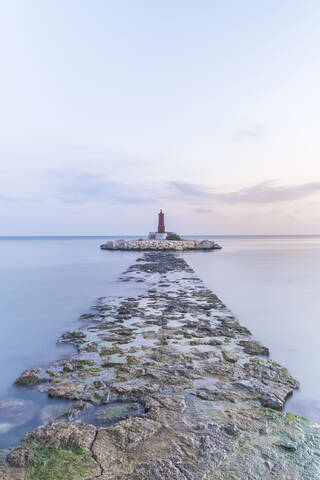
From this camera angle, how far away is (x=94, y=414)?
3.49m

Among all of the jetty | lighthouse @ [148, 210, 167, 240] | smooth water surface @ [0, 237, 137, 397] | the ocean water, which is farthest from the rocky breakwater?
lighthouse @ [148, 210, 167, 240]

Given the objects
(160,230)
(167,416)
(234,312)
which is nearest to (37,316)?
(234,312)

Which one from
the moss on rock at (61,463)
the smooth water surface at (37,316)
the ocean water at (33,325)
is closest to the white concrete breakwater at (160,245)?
the smooth water surface at (37,316)

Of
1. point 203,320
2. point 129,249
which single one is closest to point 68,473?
point 203,320

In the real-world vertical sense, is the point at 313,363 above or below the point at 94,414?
below

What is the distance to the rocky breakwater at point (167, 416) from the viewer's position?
2.56 meters

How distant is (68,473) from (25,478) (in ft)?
1.14

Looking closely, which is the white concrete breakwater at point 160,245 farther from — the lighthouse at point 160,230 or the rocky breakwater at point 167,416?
the rocky breakwater at point 167,416

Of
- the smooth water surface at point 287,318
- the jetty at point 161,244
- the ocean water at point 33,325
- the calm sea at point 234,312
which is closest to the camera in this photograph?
the ocean water at point 33,325

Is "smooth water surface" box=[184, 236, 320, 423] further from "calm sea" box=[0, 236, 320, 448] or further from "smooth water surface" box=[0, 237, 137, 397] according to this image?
"smooth water surface" box=[0, 237, 137, 397]

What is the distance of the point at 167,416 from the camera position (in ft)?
10.9

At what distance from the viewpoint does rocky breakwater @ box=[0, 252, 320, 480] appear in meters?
2.56

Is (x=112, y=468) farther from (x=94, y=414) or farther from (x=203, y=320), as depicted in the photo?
(x=203, y=320)

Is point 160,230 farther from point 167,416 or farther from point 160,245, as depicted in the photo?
point 167,416
